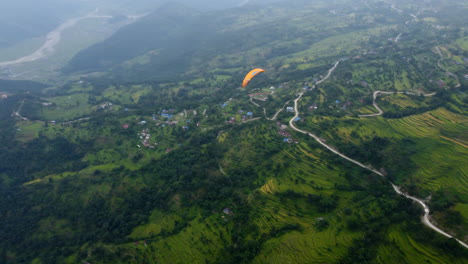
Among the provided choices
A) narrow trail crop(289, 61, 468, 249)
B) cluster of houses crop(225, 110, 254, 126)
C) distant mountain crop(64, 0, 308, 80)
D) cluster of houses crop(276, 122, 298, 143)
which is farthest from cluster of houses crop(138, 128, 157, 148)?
distant mountain crop(64, 0, 308, 80)

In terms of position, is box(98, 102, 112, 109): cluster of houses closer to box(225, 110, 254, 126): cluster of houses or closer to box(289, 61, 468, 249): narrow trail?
box(225, 110, 254, 126): cluster of houses

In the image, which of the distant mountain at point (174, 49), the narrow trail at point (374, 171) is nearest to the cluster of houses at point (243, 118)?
the narrow trail at point (374, 171)

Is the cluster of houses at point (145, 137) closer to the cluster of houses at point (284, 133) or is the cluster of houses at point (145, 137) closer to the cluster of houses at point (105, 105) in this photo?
the cluster of houses at point (284, 133)

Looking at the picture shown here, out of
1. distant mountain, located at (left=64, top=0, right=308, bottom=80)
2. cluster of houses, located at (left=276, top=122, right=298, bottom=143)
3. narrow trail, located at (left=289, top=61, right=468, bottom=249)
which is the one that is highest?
distant mountain, located at (left=64, top=0, right=308, bottom=80)

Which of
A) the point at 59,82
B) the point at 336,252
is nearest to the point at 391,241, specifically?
the point at 336,252

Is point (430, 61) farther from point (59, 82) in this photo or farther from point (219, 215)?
point (59, 82)

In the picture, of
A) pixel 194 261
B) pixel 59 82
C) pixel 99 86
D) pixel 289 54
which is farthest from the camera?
pixel 59 82

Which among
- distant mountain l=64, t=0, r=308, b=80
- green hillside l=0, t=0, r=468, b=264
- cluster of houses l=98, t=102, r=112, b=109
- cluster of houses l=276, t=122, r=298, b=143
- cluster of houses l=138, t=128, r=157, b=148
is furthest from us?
distant mountain l=64, t=0, r=308, b=80

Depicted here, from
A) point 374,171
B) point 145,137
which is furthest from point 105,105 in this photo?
point 374,171

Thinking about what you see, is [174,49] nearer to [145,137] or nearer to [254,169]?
[145,137]

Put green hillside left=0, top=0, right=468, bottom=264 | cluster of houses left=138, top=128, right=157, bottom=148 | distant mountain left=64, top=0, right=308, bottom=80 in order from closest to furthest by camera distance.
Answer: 1. green hillside left=0, top=0, right=468, bottom=264
2. cluster of houses left=138, top=128, right=157, bottom=148
3. distant mountain left=64, top=0, right=308, bottom=80

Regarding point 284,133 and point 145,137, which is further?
point 145,137
